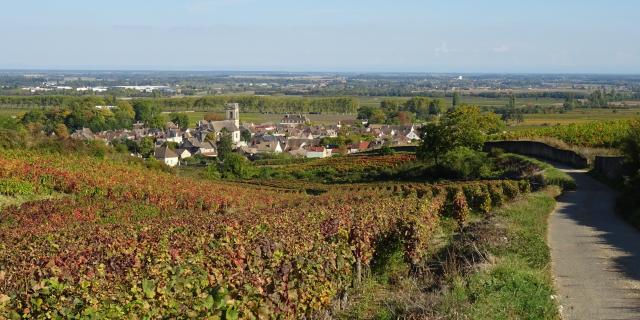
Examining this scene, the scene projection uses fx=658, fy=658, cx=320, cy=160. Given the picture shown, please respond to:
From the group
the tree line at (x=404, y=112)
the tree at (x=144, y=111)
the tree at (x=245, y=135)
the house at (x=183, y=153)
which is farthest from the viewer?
the tree line at (x=404, y=112)

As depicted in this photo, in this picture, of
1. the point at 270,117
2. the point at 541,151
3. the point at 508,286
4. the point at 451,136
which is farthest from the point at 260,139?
the point at 508,286

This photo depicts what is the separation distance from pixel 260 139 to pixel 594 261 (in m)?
92.7

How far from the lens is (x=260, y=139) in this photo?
343ft

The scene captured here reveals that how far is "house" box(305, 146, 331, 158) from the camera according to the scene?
88250mm

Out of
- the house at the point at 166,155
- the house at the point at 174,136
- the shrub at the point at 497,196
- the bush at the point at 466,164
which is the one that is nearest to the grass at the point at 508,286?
the shrub at the point at 497,196

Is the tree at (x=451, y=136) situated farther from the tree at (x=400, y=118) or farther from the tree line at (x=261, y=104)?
the tree line at (x=261, y=104)

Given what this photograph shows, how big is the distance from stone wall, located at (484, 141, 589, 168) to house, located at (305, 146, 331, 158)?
40218 mm

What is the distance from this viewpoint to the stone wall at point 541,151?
33.2 meters

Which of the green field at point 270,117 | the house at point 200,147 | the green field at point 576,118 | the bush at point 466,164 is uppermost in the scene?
the bush at point 466,164

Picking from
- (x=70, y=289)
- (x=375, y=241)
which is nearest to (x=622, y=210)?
(x=375, y=241)

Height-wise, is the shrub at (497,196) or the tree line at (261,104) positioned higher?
the shrub at (497,196)

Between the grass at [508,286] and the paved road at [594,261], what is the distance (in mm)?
373

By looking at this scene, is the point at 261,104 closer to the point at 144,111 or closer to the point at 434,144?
the point at 144,111

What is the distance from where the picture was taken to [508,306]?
9188mm
